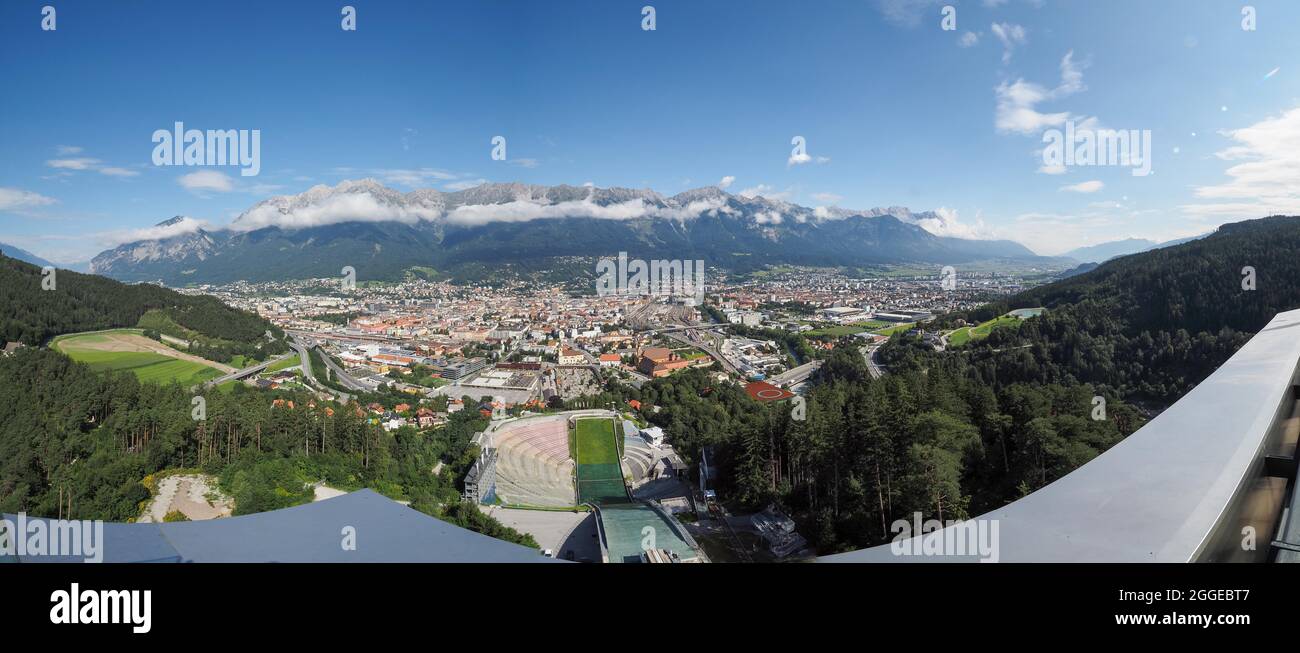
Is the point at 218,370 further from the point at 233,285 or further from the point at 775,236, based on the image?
the point at 775,236

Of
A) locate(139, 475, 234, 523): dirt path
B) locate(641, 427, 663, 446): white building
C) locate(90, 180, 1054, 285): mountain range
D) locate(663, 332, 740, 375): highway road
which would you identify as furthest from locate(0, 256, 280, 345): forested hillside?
locate(90, 180, 1054, 285): mountain range

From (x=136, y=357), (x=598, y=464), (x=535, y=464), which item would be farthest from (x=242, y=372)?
(x=598, y=464)

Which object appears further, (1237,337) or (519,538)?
(1237,337)

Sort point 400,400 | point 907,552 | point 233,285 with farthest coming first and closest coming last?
point 233,285, point 400,400, point 907,552

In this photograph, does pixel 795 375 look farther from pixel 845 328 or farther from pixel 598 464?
pixel 845 328

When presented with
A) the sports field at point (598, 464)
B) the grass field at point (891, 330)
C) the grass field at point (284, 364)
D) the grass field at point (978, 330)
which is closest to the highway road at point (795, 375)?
the grass field at point (978, 330)

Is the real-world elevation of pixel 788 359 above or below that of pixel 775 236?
below
